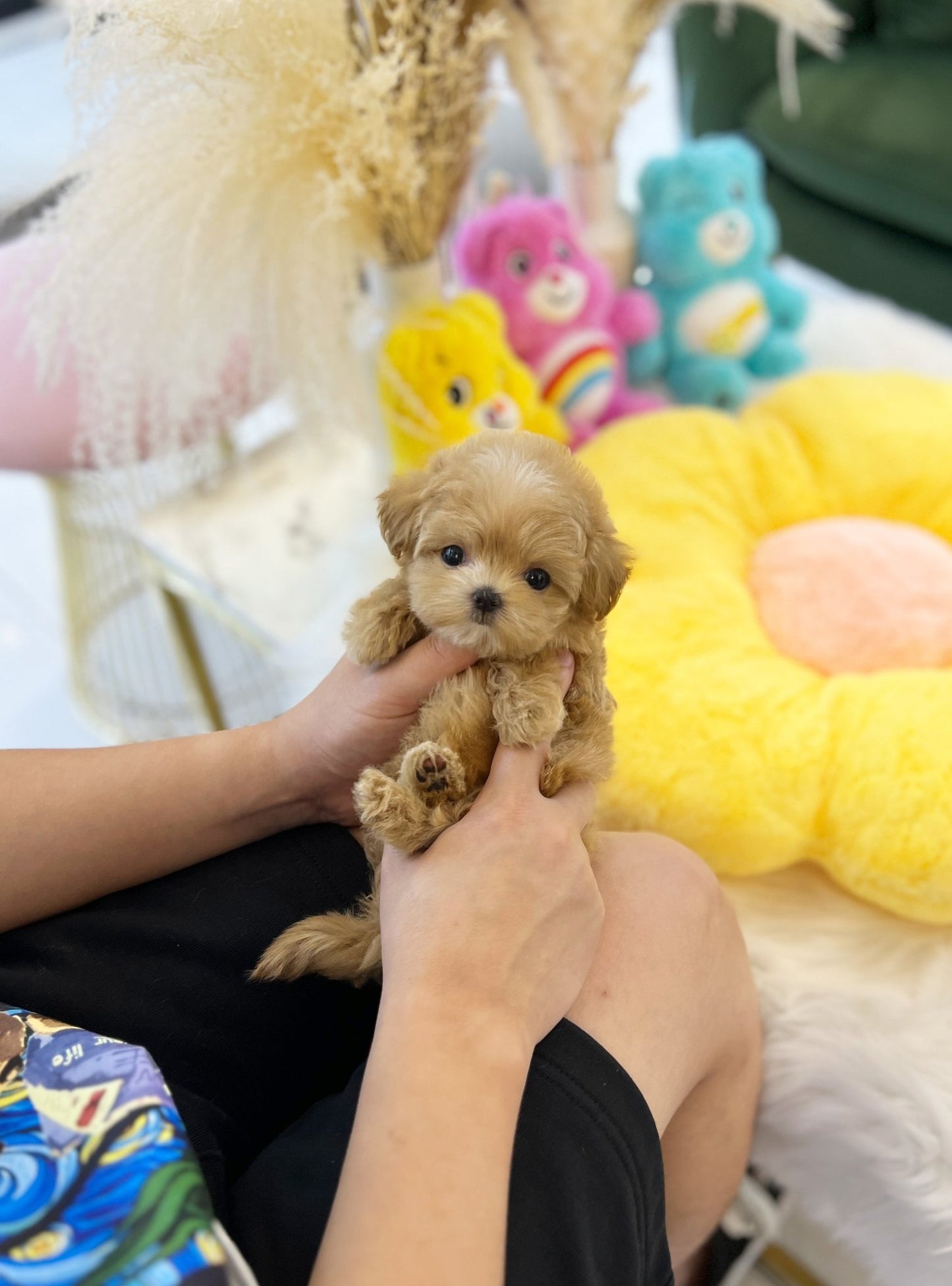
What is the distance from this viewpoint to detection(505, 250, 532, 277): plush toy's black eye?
1322 millimetres

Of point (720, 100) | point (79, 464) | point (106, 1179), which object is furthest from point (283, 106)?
point (720, 100)

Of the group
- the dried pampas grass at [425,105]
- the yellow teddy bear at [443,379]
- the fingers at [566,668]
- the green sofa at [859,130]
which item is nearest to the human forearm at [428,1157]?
the fingers at [566,668]

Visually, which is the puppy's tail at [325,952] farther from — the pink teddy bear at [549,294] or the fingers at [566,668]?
the pink teddy bear at [549,294]

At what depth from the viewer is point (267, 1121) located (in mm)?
660

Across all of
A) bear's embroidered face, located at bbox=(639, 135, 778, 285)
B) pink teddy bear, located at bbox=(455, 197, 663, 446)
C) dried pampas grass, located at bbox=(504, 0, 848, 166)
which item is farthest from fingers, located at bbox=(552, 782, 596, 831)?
bear's embroidered face, located at bbox=(639, 135, 778, 285)

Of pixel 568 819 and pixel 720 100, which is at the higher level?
pixel 720 100

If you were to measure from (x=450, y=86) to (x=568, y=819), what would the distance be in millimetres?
819

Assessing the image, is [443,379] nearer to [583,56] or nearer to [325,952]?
[583,56]

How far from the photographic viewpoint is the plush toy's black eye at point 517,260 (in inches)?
52.1

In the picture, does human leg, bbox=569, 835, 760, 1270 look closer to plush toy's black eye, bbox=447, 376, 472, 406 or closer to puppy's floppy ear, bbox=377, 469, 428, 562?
puppy's floppy ear, bbox=377, 469, 428, 562

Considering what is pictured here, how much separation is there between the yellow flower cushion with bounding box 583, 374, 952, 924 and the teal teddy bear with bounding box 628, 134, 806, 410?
26 centimetres

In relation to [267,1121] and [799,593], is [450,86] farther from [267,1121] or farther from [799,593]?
[267,1121]

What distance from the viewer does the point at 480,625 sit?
1.95 ft

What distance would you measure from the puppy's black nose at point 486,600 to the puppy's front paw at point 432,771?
9cm
